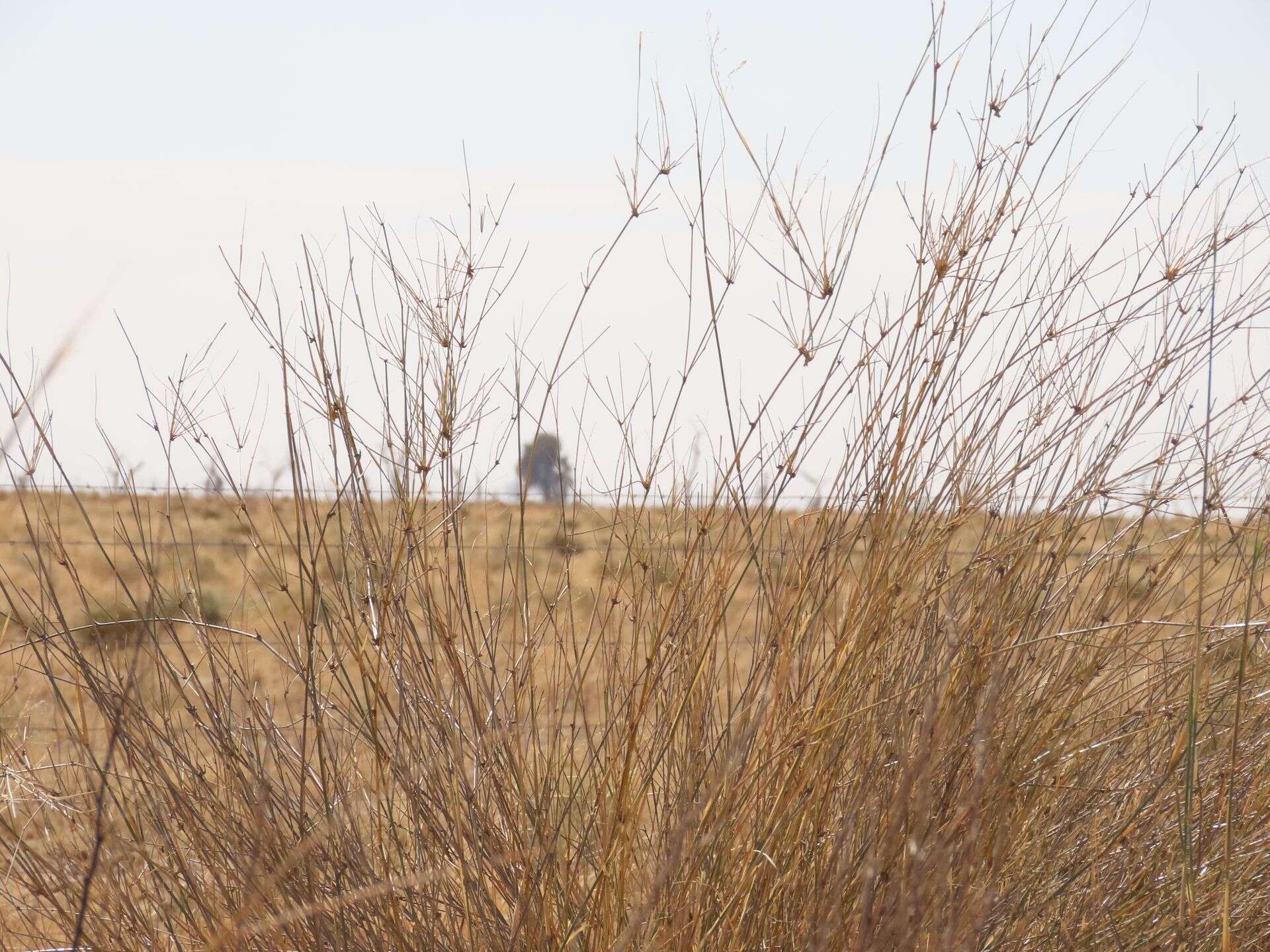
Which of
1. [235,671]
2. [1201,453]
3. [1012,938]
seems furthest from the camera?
[1201,453]

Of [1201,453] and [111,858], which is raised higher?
[1201,453]

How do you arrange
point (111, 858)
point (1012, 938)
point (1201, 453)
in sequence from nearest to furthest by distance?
point (1012, 938), point (111, 858), point (1201, 453)

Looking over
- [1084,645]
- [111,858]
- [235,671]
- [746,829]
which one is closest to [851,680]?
[746,829]

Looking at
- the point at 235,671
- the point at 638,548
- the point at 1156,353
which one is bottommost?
the point at 235,671

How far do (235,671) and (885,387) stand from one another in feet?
3.24

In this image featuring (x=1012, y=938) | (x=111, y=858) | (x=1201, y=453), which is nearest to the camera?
(x=1012, y=938)

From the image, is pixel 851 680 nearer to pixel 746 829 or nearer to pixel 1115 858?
pixel 746 829

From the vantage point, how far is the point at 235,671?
1.58 metres

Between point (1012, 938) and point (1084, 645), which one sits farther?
point (1084, 645)

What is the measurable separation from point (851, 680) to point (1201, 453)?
733mm

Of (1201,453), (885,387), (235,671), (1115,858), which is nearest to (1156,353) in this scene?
(1201,453)

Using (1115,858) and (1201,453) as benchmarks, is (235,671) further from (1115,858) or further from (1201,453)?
(1201,453)

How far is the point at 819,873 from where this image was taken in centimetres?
133

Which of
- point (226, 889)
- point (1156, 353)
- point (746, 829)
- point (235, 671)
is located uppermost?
point (1156, 353)
